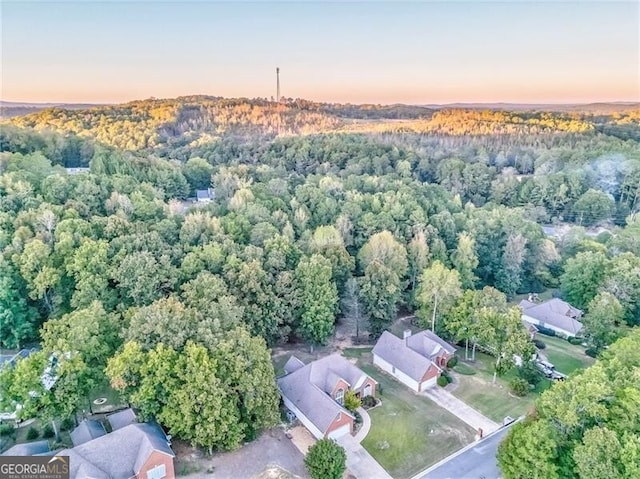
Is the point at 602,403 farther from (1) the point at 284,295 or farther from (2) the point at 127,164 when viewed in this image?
(2) the point at 127,164

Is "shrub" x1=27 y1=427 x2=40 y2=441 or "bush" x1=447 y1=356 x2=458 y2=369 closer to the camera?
"shrub" x1=27 y1=427 x2=40 y2=441

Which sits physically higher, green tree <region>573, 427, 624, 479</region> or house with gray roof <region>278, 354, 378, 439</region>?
green tree <region>573, 427, 624, 479</region>

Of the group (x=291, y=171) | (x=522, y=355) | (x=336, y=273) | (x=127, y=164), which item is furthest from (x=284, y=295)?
(x=291, y=171)

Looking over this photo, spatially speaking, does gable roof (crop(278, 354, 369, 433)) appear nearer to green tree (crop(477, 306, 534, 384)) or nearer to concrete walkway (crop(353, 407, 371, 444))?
concrete walkway (crop(353, 407, 371, 444))

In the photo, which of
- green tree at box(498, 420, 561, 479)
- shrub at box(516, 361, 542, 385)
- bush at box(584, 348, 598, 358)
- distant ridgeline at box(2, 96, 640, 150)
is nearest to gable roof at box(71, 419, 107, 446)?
green tree at box(498, 420, 561, 479)

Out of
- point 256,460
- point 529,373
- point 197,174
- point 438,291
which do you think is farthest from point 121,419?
point 197,174

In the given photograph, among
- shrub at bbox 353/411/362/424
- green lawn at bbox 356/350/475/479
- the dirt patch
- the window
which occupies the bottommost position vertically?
green lawn at bbox 356/350/475/479

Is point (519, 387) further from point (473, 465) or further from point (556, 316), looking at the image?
point (556, 316)
